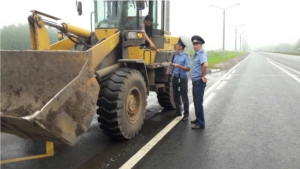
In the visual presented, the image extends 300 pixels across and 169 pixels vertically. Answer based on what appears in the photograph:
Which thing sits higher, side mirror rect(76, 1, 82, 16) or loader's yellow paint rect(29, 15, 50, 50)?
side mirror rect(76, 1, 82, 16)

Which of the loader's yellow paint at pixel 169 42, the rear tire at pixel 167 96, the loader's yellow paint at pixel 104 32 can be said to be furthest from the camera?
the loader's yellow paint at pixel 169 42

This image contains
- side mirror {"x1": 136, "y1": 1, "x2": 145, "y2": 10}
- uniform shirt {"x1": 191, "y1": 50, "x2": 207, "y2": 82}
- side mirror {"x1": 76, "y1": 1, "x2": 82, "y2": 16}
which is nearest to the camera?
side mirror {"x1": 136, "y1": 1, "x2": 145, "y2": 10}

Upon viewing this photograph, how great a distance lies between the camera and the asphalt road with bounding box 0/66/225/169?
383 centimetres

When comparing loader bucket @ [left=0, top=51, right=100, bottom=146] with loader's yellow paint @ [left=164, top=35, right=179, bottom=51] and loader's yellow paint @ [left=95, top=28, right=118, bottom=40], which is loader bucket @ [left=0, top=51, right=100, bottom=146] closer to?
loader's yellow paint @ [left=95, top=28, right=118, bottom=40]

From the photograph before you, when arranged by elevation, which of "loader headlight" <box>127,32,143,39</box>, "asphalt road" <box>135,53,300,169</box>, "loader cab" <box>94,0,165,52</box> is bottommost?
"asphalt road" <box>135,53,300,169</box>

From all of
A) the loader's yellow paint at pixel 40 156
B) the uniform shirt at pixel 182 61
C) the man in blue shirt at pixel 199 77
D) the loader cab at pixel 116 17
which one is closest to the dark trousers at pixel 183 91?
the uniform shirt at pixel 182 61

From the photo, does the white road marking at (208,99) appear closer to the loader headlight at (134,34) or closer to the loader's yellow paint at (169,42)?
the loader's yellow paint at (169,42)

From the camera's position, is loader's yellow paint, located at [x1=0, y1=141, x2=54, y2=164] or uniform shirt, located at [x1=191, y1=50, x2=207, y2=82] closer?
loader's yellow paint, located at [x1=0, y1=141, x2=54, y2=164]

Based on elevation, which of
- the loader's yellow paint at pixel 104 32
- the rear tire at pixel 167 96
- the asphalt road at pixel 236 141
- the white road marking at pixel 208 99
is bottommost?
the asphalt road at pixel 236 141

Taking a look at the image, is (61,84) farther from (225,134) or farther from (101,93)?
→ (225,134)

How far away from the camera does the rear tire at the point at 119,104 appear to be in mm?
4402

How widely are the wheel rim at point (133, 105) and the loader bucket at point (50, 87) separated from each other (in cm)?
100

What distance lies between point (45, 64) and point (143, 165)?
198cm

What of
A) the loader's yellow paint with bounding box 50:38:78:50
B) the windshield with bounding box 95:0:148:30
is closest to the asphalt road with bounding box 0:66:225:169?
the loader's yellow paint with bounding box 50:38:78:50
